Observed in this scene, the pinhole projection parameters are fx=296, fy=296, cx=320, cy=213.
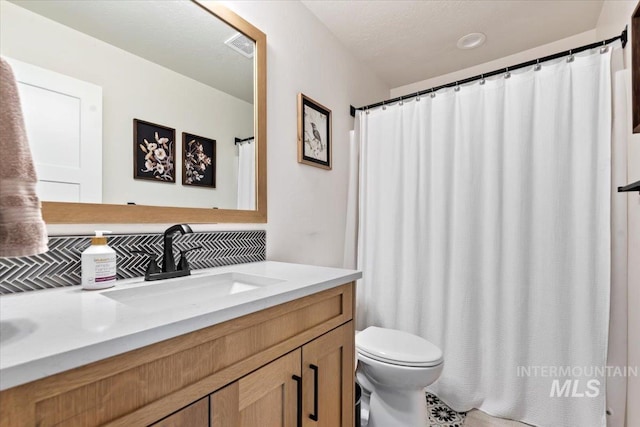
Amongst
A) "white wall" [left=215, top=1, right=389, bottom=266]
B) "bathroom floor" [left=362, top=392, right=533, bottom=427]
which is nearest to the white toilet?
"bathroom floor" [left=362, top=392, right=533, bottom=427]

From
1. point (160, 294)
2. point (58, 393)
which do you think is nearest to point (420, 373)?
point (160, 294)

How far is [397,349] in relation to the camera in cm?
140

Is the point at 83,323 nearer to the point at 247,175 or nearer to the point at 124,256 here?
the point at 124,256

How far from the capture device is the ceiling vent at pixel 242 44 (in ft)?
4.30

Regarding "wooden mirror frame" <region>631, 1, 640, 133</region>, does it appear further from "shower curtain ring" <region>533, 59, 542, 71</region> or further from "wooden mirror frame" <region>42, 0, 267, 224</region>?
"wooden mirror frame" <region>42, 0, 267, 224</region>

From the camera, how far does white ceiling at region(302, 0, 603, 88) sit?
1659mm

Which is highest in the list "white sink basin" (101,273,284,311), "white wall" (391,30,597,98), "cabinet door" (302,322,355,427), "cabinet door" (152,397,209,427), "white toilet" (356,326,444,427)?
"white wall" (391,30,597,98)

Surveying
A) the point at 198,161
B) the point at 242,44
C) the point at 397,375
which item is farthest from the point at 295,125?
the point at 397,375

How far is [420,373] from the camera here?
1.28 m

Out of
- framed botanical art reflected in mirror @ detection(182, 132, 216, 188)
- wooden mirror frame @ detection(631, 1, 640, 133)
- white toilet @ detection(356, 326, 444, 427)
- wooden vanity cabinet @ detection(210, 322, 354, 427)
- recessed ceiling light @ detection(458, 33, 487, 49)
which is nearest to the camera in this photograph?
wooden vanity cabinet @ detection(210, 322, 354, 427)

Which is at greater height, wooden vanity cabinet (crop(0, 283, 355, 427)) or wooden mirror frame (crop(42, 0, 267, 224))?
wooden mirror frame (crop(42, 0, 267, 224))

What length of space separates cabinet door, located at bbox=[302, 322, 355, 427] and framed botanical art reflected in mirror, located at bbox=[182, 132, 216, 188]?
0.76 meters

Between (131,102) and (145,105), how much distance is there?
46 millimetres

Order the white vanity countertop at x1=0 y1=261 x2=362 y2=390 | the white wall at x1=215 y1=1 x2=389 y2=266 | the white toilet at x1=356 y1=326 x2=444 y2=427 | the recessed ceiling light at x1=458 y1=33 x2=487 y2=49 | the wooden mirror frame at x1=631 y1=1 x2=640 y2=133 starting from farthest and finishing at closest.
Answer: the recessed ceiling light at x1=458 y1=33 x2=487 y2=49 < the white wall at x1=215 y1=1 x2=389 y2=266 < the white toilet at x1=356 y1=326 x2=444 y2=427 < the wooden mirror frame at x1=631 y1=1 x2=640 y2=133 < the white vanity countertop at x1=0 y1=261 x2=362 y2=390
